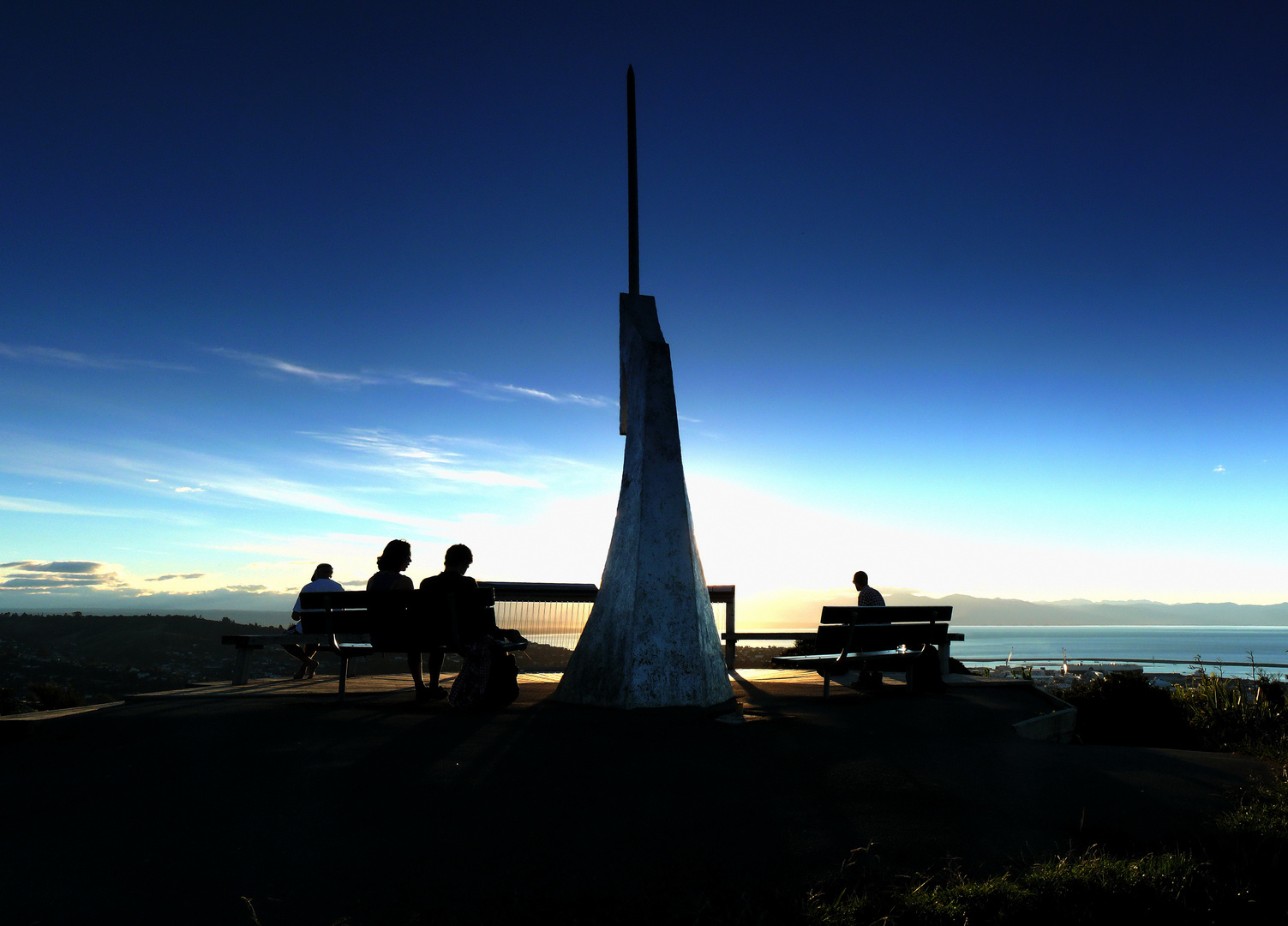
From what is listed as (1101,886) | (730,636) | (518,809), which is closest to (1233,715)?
(730,636)

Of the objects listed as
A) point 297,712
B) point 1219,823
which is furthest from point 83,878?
point 1219,823

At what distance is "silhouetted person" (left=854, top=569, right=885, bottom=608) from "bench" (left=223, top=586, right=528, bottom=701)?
4.75m

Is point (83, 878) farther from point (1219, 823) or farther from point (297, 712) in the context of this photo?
point (1219, 823)

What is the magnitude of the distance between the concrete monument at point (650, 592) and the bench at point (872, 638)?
1151 mm

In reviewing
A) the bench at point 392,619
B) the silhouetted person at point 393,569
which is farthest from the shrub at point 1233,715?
the silhouetted person at point 393,569

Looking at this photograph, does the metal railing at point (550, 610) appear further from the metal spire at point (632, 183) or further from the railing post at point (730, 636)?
the metal spire at point (632, 183)

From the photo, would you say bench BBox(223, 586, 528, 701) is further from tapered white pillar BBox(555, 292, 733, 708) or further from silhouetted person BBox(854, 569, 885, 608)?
silhouetted person BBox(854, 569, 885, 608)

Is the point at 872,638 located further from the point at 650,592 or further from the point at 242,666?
the point at 242,666

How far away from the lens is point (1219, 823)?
160 inches

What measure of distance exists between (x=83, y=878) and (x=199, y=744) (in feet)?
6.89

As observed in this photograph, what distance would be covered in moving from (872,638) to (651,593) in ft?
8.56

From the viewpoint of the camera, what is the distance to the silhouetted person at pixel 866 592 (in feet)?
31.4

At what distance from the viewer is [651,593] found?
7344 millimetres

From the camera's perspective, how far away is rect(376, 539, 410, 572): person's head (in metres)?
7.94
